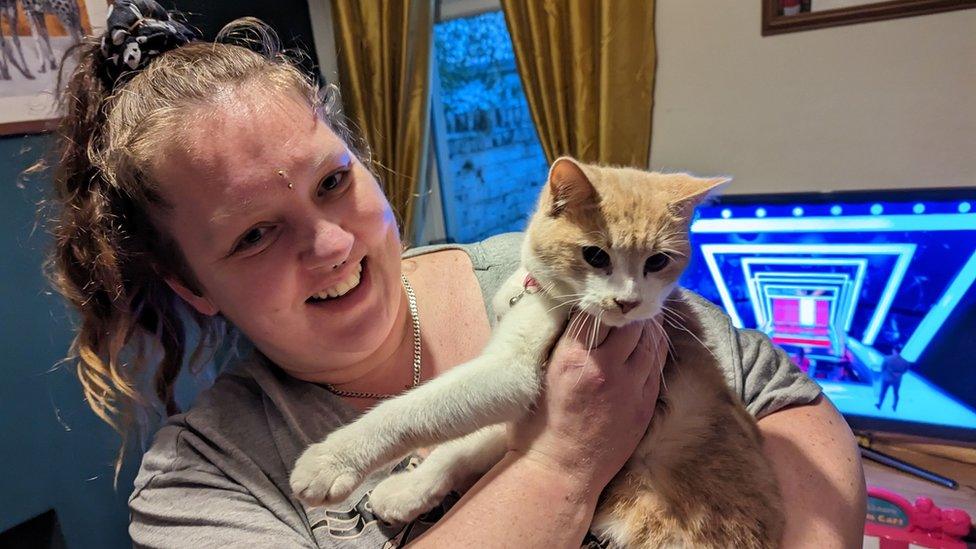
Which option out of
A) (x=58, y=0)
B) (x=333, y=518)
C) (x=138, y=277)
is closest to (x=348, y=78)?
(x=58, y=0)

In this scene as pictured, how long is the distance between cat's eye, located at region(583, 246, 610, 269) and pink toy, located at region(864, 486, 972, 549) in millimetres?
963

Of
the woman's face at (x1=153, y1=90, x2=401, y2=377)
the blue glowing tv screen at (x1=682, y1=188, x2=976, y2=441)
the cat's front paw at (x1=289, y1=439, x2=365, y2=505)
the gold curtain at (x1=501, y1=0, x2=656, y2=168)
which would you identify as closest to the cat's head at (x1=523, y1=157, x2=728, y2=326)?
the woman's face at (x1=153, y1=90, x2=401, y2=377)

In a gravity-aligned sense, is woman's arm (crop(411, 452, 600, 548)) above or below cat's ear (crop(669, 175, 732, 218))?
below

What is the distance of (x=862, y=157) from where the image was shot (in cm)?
186

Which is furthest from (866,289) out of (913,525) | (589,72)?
(589,72)

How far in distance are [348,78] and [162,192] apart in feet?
6.49

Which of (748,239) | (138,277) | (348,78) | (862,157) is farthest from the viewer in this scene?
(348,78)

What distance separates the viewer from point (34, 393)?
1.77 meters

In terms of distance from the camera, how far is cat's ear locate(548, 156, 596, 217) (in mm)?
839

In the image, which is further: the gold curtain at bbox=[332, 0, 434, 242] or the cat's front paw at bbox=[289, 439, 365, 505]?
the gold curtain at bbox=[332, 0, 434, 242]

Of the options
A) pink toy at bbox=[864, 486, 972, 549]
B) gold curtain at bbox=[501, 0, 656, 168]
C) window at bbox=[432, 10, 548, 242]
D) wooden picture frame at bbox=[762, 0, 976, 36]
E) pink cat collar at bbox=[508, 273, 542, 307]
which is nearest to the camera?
Answer: pink cat collar at bbox=[508, 273, 542, 307]

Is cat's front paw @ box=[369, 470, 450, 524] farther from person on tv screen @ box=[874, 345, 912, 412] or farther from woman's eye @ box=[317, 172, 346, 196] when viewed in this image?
person on tv screen @ box=[874, 345, 912, 412]

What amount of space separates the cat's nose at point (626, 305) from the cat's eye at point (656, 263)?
0.09 m

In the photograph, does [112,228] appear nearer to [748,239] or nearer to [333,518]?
[333,518]
